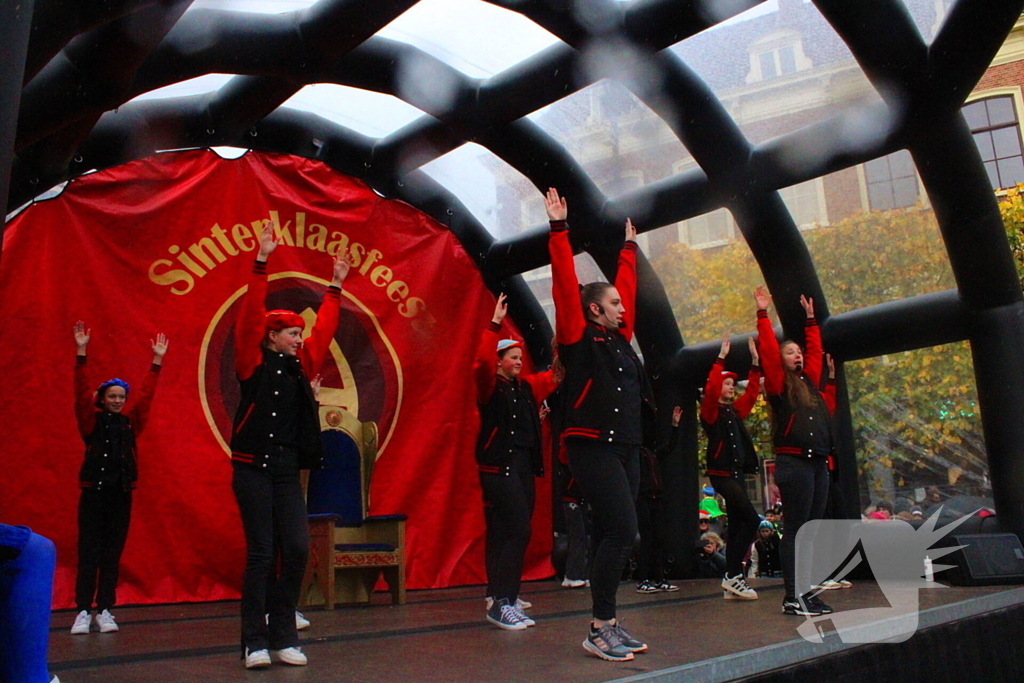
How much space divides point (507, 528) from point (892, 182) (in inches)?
168

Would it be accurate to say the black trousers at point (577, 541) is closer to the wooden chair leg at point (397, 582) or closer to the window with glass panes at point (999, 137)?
the wooden chair leg at point (397, 582)

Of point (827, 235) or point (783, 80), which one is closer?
point (783, 80)

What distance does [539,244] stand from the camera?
8.70m

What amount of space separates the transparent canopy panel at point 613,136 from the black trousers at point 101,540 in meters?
4.42

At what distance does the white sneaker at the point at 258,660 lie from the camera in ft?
11.6

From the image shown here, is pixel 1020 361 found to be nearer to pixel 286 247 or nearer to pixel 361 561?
pixel 361 561

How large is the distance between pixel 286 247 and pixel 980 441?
6280 mm

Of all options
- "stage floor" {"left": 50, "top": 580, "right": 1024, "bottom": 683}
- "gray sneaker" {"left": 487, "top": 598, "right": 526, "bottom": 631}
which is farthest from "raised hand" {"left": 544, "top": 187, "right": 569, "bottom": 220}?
"gray sneaker" {"left": 487, "top": 598, "right": 526, "bottom": 631}

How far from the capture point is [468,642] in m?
4.33

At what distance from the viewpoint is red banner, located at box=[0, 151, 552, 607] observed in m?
6.89

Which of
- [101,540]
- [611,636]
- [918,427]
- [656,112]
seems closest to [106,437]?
[101,540]

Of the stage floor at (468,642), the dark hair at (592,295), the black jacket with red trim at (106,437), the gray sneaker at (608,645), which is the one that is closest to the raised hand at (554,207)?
the dark hair at (592,295)

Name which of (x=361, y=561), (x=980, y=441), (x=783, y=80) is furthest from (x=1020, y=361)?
(x=361, y=561)

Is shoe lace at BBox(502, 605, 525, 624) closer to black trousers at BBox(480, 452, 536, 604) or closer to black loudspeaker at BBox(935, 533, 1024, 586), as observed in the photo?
black trousers at BBox(480, 452, 536, 604)
